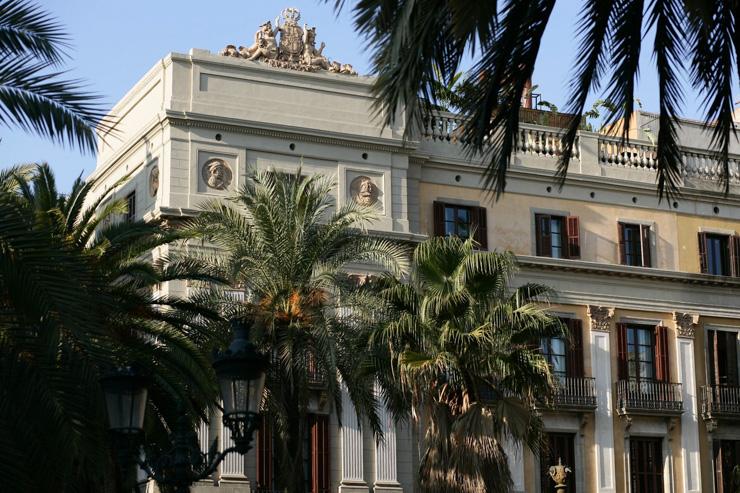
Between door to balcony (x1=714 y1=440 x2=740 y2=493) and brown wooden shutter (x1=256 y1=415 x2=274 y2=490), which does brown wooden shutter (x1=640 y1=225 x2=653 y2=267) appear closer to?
door to balcony (x1=714 y1=440 x2=740 y2=493)

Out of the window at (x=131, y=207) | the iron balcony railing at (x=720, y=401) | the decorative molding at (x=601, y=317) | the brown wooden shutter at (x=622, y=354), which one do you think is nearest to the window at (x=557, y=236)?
the decorative molding at (x=601, y=317)

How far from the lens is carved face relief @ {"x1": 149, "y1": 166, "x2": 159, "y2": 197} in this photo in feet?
131

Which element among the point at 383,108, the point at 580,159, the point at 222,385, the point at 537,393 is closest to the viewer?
the point at 383,108

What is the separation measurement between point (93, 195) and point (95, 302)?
27.8 meters

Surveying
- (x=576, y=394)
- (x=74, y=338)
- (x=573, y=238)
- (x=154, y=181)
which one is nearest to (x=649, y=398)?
(x=576, y=394)

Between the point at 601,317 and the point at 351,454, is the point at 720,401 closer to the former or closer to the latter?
the point at 601,317

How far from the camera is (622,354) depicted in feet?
142

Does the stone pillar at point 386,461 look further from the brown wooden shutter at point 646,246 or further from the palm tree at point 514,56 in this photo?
the palm tree at point 514,56

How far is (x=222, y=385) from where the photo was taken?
56.5 feet

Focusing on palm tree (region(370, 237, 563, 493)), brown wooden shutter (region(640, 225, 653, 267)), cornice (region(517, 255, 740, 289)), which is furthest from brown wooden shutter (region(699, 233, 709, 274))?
palm tree (region(370, 237, 563, 493))

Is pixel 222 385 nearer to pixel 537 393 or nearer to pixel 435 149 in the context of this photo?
pixel 537 393

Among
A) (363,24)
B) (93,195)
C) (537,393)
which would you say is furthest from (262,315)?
(363,24)

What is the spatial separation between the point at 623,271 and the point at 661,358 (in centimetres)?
260

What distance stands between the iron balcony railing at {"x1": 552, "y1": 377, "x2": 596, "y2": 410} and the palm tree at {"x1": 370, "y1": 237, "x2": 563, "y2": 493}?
26.7 ft
